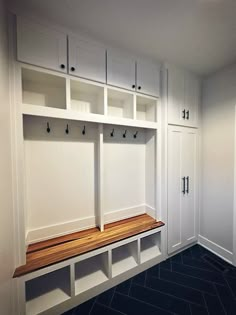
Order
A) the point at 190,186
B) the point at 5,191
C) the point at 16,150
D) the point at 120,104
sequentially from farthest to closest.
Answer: the point at 190,186 < the point at 120,104 < the point at 16,150 < the point at 5,191

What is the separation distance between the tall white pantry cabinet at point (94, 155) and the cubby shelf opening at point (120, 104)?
0.5 inches

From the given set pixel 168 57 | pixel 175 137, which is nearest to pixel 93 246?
pixel 175 137

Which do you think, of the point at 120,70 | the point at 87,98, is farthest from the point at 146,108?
the point at 87,98

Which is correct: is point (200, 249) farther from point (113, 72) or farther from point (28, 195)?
point (113, 72)

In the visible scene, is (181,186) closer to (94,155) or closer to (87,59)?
(94,155)

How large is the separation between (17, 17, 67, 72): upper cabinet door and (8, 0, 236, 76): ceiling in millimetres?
108

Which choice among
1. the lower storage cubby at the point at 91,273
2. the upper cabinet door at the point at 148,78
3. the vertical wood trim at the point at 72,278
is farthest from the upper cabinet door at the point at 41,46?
the lower storage cubby at the point at 91,273

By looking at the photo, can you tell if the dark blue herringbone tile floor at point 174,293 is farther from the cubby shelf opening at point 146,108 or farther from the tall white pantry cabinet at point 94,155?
the cubby shelf opening at point 146,108

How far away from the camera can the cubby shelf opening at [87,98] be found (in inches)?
70.3

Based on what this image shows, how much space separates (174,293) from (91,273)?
2.95 ft

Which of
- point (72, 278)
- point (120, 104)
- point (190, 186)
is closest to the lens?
point (72, 278)

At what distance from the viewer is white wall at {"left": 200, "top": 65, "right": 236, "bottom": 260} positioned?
2.12 meters

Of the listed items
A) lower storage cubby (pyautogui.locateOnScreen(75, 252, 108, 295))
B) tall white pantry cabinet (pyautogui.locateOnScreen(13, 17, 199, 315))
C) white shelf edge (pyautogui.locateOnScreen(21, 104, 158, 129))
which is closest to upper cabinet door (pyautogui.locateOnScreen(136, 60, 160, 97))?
tall white pantry cabinet (pyautogui.locateOnScreen(13, 17, 199, 315))

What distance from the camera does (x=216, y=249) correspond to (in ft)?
7.43
